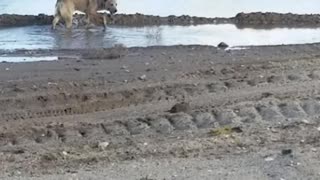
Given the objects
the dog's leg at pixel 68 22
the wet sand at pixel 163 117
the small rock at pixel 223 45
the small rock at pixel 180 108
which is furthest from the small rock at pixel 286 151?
the dog's leg at pixel 68 22

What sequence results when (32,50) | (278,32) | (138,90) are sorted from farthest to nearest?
(278,32), (32,50), (138,90)

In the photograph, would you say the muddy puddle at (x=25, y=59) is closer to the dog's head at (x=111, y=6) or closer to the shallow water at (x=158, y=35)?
the shallow water at (x=158, y=35)

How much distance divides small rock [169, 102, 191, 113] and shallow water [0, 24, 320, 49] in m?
7.23

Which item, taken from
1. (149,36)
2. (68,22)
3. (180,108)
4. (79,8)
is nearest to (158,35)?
(149,36)

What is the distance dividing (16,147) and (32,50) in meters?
7.82

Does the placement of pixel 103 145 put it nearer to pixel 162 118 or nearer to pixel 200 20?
pixel 162 118

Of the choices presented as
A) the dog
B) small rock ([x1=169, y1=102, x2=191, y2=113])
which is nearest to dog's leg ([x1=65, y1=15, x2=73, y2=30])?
the dog

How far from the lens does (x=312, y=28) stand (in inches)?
766

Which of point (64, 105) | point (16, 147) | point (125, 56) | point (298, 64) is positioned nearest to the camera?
point (16, 147)

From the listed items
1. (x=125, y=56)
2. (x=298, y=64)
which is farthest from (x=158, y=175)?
(x=125, y=56)

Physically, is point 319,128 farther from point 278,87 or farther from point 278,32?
point 278,32

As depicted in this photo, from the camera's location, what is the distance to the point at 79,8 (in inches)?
805

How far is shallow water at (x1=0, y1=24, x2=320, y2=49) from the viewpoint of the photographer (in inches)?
659

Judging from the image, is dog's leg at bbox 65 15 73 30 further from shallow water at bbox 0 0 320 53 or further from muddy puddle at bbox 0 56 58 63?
muddy puddle at bbox 0 56 58 63
